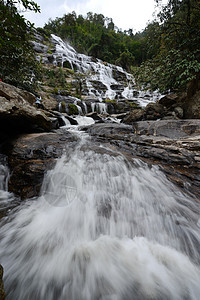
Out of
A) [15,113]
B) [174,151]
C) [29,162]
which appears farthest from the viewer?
[15,113]

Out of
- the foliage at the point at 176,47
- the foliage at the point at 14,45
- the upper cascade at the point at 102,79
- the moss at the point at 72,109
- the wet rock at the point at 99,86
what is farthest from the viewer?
the wet rock at the point at 99,86

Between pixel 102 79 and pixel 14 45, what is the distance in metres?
23.4

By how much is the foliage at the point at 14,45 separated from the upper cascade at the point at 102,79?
12090mm

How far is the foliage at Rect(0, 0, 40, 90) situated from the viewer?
241 centimetres

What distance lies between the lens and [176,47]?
20.4 feet

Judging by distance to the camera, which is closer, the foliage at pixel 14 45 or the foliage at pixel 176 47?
the foliage at pixel 14 45

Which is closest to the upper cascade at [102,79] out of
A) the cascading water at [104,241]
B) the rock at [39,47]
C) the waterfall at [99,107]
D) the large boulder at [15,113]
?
the rock at [39,47]

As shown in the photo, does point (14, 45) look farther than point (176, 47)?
No

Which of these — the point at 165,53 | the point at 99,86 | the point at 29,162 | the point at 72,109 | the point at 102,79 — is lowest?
the point at 29,162

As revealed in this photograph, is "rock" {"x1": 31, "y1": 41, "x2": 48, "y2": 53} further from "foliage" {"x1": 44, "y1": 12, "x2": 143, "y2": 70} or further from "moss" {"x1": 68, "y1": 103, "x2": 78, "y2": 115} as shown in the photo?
"moss" {"x1": 68, "y1": 103, "x2": 78, "y2": 115}

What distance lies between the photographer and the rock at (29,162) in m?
2.26

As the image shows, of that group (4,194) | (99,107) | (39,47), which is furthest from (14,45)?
(39,47)

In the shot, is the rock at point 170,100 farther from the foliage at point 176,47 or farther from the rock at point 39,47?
the rock at point 39,47

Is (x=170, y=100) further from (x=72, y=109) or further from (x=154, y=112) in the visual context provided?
(x=72, y=109)
